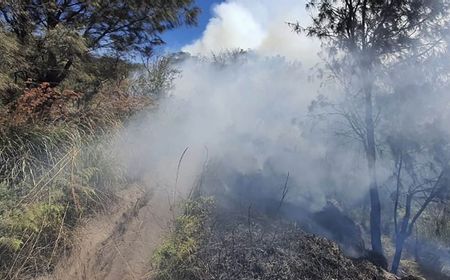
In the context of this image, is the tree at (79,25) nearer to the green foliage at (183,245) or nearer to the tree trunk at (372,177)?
the green foliage at (183,245)

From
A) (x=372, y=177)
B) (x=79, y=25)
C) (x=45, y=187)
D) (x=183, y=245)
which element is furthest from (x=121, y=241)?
(x=372, y=177)

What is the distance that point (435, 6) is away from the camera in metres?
11.9

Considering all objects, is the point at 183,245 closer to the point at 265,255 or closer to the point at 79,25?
the point at 265,255

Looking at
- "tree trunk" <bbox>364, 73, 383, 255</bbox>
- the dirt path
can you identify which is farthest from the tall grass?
"tree trunk" <bbox>364, 73, 383, 255</bbox>

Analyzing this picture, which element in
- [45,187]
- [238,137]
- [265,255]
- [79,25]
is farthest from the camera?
[238,137]

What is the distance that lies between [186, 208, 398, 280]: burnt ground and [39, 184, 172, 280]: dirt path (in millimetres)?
771

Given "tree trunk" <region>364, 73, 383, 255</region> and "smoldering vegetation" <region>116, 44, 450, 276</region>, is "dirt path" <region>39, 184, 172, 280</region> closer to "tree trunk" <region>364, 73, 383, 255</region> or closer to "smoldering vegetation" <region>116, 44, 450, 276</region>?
"smoldering vegetation" <region>116, 44, 450, 276</region>

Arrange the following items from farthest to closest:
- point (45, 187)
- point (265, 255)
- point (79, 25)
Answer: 1. point (79, 25)
2. point (265, 255)
3. point (45, 187)

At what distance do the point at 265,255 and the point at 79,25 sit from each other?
6.23 m

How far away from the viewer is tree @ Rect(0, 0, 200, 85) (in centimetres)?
715

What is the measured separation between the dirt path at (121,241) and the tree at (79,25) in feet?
10.3

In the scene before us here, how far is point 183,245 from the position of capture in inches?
211

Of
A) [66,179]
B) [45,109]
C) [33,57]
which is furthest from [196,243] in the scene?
[33,57]

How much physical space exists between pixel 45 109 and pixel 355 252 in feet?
33.5
